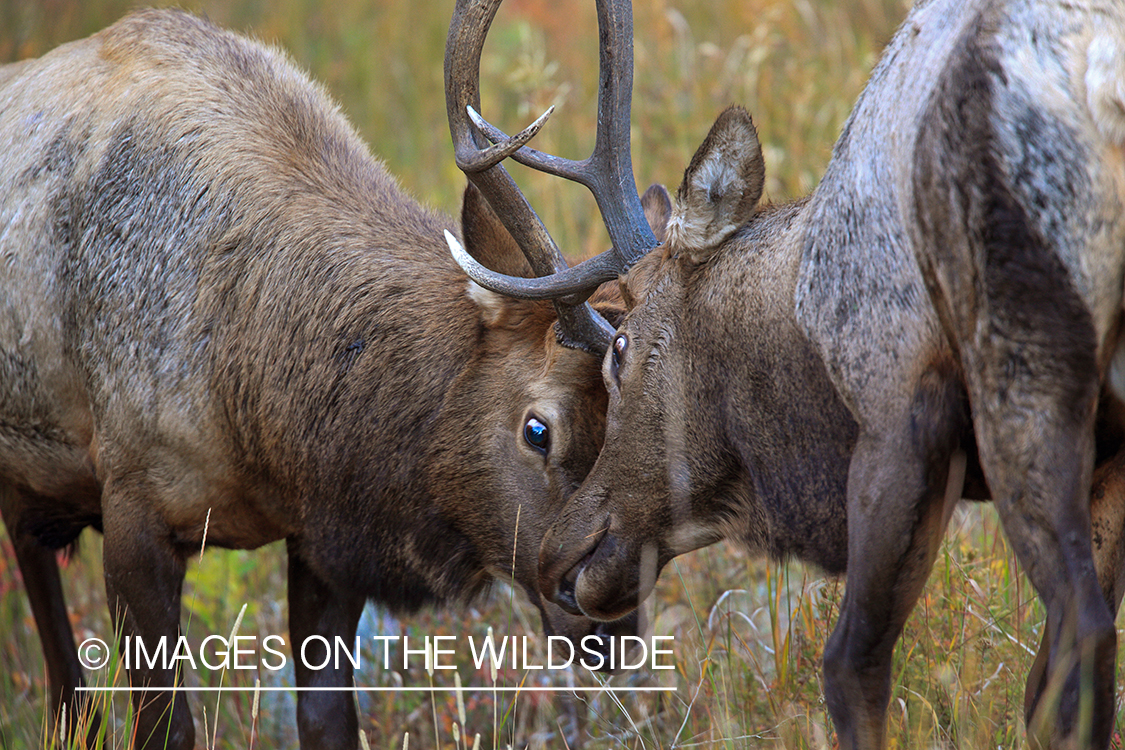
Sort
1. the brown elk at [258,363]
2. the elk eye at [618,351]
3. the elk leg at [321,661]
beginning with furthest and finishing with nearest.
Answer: the elk leg at [321,661]
the brown elk at [258,363]
the elk eye at [618,351]

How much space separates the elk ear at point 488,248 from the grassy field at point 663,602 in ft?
2.25

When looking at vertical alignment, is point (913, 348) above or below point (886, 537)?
above

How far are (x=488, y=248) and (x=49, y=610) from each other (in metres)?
2.31

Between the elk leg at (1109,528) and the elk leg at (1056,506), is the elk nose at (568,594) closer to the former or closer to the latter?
the elk leg at (1109,528)

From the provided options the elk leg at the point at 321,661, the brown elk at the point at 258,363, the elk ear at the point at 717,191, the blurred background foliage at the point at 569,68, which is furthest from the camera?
the blurred background foliage at the point at 569,68

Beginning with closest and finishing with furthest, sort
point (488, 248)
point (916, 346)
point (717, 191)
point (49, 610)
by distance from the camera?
1. point (916, 346)
2. point (717, 191)
3. point (488, 248)
4. point (49, 610)

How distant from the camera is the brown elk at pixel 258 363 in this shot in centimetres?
368

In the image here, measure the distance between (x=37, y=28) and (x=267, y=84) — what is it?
678 centimetres

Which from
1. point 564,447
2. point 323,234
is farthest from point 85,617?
point 564,447

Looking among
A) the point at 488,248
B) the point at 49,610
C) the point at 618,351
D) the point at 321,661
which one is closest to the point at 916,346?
the point at 618,351

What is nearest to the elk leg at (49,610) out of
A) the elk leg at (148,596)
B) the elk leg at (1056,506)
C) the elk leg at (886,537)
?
the elk leg at (148,596)

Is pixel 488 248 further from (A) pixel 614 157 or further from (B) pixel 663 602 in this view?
(B) pixel 663 602

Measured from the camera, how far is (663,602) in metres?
4.73

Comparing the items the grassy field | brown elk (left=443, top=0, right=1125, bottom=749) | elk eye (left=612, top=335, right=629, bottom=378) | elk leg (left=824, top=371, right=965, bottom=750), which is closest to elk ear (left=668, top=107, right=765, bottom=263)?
brown elk (left=443, top=0, right=1125, bottom=749)
